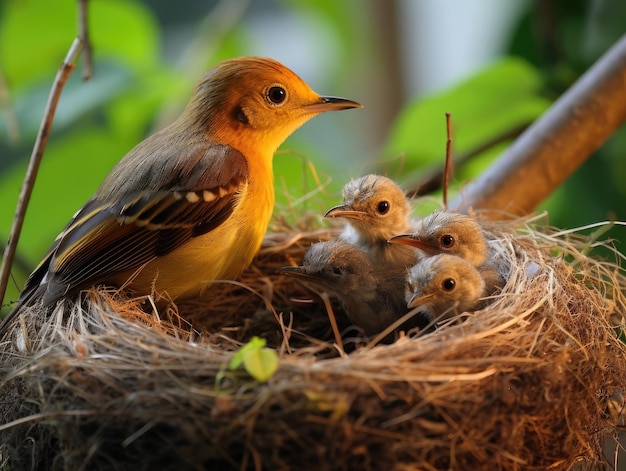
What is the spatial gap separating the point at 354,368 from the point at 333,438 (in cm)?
14

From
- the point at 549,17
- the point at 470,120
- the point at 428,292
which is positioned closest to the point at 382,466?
the point at 428,292

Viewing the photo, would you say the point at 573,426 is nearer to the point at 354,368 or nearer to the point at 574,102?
the point at 354,368

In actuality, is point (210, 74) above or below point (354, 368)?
above

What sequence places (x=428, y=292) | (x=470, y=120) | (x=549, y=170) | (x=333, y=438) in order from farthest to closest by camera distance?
(x=470, y=120)
(x=549, y=170)
(x=428, y=292)
(x=333, y=438)

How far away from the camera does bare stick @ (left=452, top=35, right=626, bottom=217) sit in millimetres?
2154

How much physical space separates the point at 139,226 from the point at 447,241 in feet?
2.44

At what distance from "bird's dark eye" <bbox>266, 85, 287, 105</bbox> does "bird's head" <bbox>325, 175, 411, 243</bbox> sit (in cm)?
30

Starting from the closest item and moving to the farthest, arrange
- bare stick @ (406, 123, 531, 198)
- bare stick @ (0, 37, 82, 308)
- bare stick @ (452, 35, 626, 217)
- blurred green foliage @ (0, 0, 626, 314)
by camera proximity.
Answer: bare stick @ (0, 37, 82, 308)
bare stick @ (452, 35, 626, 217)
blurred green foliage @ (0, 0, 626, 314)
bare stick @ (406, 123, 531, 198)

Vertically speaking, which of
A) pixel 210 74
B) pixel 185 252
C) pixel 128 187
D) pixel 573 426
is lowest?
pixel 573 426

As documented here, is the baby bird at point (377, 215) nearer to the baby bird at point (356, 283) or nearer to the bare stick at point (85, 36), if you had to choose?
the baby bird at point (356, 283)

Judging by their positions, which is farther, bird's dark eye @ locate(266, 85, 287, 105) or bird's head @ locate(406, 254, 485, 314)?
bird's dark eye @ locate(266, 85, 287, 105)

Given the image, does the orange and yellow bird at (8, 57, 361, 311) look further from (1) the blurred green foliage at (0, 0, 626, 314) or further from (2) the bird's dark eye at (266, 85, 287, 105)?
(1) the blurred green foliage at (0, 0, 626, 314)

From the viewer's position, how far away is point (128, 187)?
181 centimetres

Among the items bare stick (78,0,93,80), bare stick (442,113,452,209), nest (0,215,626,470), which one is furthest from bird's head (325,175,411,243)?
bare stick (78,0,93,80)
